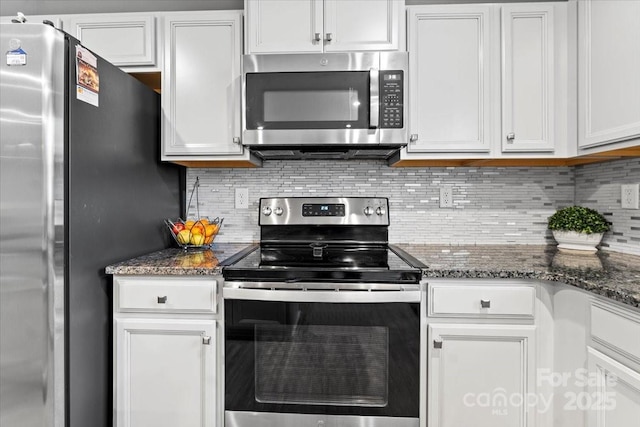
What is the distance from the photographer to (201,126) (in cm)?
180

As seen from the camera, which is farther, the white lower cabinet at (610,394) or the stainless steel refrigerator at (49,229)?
the stainless steel refrigerator at (49,229)

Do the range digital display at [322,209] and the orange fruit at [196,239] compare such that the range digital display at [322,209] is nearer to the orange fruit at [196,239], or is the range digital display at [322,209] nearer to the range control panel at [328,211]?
the range control panel at [328,211]

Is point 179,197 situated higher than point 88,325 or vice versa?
point 179,197

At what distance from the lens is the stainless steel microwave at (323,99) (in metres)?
1.67

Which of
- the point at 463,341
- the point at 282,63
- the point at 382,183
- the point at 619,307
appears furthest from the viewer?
the point at 382,183

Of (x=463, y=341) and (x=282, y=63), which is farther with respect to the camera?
(x=282, y=63)

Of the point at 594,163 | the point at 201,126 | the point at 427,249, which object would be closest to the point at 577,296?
the point at 427,249

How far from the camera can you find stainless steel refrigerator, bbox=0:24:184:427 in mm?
1180

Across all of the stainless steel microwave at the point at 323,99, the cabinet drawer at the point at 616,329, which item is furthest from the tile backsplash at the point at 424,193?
the cabinet drawer at the point at 616,329

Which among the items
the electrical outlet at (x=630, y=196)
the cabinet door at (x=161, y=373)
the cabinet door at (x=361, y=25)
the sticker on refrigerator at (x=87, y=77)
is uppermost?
the cabinet door at (x=361, y=25)

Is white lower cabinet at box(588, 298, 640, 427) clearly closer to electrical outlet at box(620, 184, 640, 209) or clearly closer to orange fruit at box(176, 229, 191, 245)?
electrical outlet at box(620, 184, 640, 209)

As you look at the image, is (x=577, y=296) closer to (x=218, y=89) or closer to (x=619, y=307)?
(x=619, y=307)

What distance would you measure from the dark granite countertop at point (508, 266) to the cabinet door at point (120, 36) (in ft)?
3.27

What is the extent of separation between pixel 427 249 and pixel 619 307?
2.99ft
